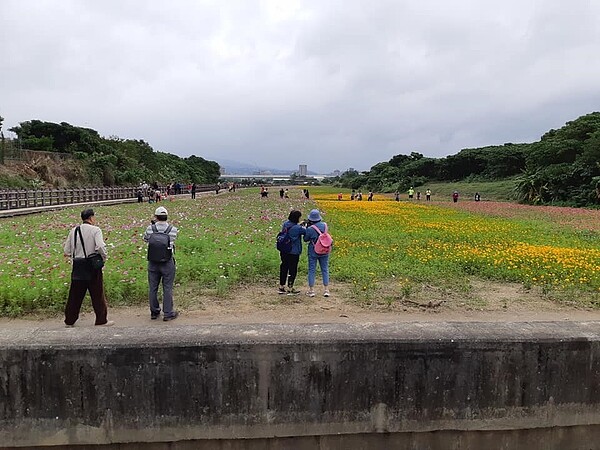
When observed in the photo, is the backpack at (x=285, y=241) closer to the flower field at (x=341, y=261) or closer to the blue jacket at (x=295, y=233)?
the blue jacket at (x=295, y=233)

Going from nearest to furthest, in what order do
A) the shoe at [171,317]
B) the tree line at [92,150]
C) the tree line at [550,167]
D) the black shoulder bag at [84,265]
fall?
the black shoulder bag at [84,265], the shoe at [171,317], the tree line at [550,167], the tree line at [92,150]

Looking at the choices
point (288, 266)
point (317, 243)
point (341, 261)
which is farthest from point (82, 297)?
point (341, 261)

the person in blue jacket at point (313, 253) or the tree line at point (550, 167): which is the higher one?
the tree line at point (550, 167)

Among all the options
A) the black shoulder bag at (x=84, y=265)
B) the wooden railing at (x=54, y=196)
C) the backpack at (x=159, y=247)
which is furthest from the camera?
the wooden railing at (x=54, y=196)

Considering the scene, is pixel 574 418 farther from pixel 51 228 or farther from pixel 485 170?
pixel 485 170

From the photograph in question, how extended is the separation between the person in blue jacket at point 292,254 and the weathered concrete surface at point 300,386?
411cm

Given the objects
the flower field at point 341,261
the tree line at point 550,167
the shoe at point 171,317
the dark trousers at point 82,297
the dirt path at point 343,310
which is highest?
the tree line at point 550,167

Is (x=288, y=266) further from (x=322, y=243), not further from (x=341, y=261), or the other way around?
(x=341, y=261)

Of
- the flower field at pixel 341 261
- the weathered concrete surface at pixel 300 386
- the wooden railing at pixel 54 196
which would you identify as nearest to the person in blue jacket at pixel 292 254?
the flower field at pixel 341 261

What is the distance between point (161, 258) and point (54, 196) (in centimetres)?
2748

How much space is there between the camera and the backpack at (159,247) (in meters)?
6.23

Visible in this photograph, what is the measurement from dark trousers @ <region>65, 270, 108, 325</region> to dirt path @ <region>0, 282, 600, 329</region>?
1.05 ft

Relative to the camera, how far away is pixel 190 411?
3529 millimetres

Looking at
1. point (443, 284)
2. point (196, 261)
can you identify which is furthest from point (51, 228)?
point (443, 284)
